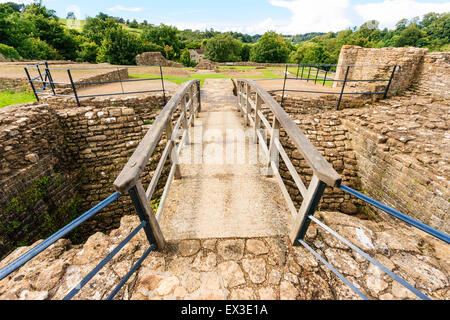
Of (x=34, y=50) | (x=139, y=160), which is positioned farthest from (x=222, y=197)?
(x=34, y=50)

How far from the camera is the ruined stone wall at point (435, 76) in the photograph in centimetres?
623

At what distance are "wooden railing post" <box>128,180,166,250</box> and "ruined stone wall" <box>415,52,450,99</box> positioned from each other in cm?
929

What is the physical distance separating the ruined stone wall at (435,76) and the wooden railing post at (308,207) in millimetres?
8211

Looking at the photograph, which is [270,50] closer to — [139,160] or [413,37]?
[413,37]

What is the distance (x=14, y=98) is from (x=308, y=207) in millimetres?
11100

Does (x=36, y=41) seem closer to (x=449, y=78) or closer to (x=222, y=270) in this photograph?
(x=222, y=270)

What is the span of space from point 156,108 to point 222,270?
6.44 meters

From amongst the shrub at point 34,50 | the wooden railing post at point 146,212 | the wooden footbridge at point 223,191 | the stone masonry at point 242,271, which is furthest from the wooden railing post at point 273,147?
the shrub at point 34,50

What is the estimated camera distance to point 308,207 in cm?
154

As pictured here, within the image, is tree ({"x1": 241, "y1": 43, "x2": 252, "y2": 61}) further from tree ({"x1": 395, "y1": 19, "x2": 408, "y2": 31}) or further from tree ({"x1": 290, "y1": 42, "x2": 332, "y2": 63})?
tree ({"x1": 395, "y1": 19, "x2": 408, "y2": 31})

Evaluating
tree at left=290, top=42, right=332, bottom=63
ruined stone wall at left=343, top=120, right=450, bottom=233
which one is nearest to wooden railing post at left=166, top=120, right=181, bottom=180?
ruined stone wall at left=343, top=120, right=450, bottom=233

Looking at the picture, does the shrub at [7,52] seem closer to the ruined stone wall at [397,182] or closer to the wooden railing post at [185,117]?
the wooden railing post at [185,117]

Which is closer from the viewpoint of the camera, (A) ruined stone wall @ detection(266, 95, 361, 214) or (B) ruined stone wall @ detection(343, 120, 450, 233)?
(B) ruined stone wall @ detection(343, 120, 450, 233)

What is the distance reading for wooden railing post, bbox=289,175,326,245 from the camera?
1.41 metres
